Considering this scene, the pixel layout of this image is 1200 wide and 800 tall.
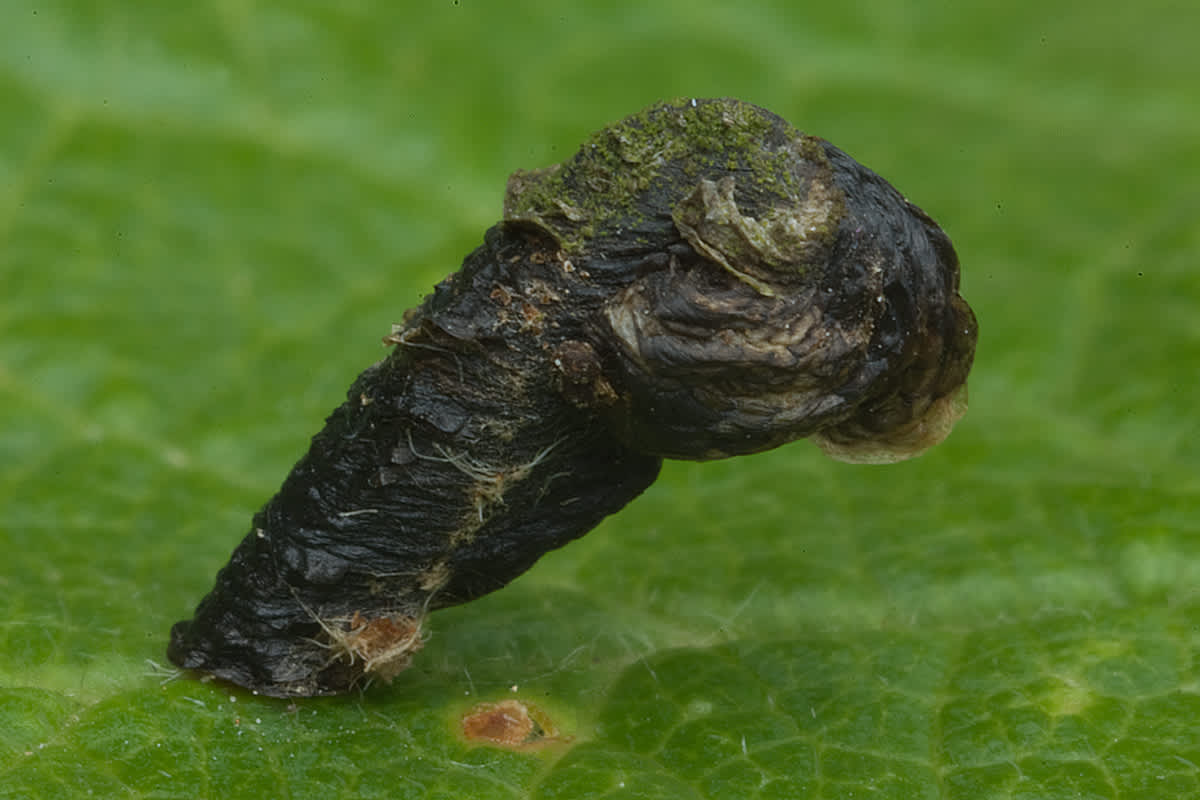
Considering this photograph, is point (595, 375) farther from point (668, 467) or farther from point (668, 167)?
point (668, 467)

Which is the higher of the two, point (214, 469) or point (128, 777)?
point (214, 469)

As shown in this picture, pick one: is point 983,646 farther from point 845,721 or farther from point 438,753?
point 438,753

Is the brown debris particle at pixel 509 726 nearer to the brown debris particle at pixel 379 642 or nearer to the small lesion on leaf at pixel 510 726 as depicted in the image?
the small lesion on leaf at pixel 510 726

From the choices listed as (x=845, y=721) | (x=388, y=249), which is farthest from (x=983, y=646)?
(x=388, y=249)

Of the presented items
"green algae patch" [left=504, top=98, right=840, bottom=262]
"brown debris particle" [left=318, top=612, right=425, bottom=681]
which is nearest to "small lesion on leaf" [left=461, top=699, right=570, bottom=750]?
"brown debris particle" [left=318, top=612, right=425, bottom=681]

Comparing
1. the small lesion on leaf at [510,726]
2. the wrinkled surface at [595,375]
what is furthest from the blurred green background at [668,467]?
the wrinkled surface at [595,375]

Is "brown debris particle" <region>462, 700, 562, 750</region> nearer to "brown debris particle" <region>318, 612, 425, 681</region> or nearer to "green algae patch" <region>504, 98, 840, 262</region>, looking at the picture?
"brown debris particle" <region>318, 612, 425, 681</region>

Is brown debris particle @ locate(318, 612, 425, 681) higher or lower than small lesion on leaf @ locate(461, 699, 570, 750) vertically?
higher
